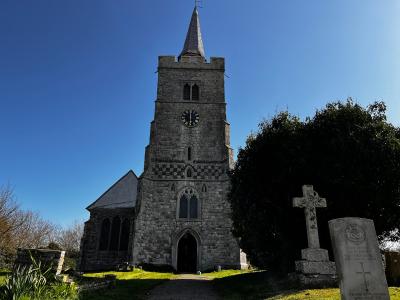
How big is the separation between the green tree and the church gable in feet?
46.6

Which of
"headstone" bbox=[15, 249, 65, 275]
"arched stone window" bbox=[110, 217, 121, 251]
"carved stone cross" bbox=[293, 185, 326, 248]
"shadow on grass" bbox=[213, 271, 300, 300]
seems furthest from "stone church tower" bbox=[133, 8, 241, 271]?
"headstone" bbox=[15, 249, 65, 275]

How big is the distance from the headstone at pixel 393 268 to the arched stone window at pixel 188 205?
51.8 ft

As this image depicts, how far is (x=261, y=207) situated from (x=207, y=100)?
16636mm

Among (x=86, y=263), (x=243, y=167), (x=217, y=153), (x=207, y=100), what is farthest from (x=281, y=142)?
(x=86, y=263)

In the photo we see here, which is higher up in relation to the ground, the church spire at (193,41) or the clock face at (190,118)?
the church spire at (193,41)

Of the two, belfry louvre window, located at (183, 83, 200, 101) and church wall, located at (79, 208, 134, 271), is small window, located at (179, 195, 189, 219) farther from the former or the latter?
belfry louvre window, located at (183, 83, 200, 101)

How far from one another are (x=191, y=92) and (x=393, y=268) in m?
22.9

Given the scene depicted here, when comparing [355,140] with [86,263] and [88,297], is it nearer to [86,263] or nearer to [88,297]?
[88,297]

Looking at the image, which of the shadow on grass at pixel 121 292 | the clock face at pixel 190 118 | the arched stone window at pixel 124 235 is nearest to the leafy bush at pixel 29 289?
the shadow on grass at pixel 121 292

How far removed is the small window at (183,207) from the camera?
2758 cm

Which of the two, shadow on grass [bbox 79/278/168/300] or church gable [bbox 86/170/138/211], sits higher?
church gable [bbox 86/170/138/211]

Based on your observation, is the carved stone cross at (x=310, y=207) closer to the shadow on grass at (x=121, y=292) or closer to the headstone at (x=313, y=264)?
the headstone at (x=313, y=264)

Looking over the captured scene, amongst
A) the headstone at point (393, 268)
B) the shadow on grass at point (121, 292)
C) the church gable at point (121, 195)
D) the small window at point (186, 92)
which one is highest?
the small window at point (186, 92)

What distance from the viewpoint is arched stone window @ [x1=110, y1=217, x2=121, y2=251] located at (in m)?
28.4
